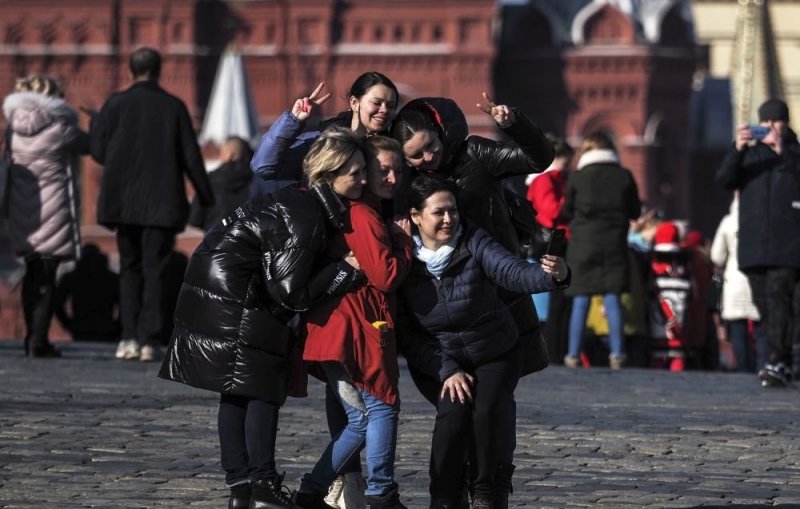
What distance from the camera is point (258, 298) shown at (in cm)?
726

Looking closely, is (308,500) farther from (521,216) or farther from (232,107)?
(232,107)

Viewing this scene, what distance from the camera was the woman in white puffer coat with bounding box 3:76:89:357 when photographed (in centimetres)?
1280

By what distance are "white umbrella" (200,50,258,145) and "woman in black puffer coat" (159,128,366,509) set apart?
36.4 meters

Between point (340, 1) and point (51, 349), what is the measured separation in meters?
36.9

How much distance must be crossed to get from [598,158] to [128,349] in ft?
9.58

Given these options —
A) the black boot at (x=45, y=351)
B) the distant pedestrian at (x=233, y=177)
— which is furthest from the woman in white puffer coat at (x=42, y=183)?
the distant pedestrian at (x=233, y=177)

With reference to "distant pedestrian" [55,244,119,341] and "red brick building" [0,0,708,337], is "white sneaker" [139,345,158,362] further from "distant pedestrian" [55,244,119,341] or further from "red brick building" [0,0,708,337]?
"red brick building" [0,0,708,337]

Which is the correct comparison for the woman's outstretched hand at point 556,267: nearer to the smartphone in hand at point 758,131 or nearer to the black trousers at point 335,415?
the black trousers at point 335,415

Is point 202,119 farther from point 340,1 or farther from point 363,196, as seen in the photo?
point 363,196

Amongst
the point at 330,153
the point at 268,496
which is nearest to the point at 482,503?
the point at 268,496

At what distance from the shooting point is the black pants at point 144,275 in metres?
12.3

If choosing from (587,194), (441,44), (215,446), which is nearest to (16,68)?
(441,44)

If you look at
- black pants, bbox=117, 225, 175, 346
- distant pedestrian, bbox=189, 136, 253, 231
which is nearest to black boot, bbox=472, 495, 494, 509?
black pants, bbox=117, 225, 175, 346

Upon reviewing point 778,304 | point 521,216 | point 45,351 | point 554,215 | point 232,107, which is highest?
point 232,107
